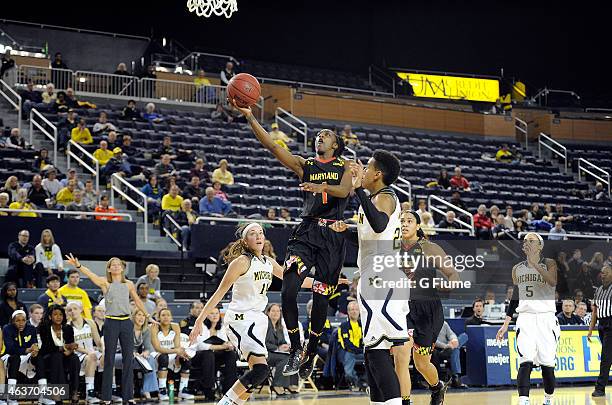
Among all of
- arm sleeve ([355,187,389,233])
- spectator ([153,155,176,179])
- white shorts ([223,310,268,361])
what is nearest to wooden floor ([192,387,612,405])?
white shorts ([223,310,268,361])

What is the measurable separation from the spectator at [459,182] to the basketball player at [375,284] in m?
17.2

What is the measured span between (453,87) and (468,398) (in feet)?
70.4

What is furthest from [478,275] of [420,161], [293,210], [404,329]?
[404,329]

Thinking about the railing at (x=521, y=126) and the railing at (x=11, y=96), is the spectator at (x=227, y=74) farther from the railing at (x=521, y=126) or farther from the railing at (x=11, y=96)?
the railing at (x=521, y=126)

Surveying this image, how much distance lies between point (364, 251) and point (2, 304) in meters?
7.59

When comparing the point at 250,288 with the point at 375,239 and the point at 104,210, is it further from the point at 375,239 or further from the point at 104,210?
the point at 104,210

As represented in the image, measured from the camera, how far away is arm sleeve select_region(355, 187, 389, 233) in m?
6.44

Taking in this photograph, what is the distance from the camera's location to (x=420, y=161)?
26156 mm

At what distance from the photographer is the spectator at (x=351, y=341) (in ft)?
46.4

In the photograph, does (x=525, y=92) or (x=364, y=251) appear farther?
(x=525, y=92)

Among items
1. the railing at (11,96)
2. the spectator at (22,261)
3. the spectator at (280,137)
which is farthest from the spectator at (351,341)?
the railing at (11,96)

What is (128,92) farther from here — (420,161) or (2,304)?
(2,304)

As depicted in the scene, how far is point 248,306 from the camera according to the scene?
27.0 ft

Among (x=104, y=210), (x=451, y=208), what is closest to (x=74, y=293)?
(x=104, y=210)
